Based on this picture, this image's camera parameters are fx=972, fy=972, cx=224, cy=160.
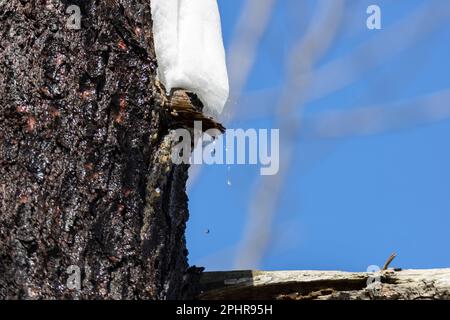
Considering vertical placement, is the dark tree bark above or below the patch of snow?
below

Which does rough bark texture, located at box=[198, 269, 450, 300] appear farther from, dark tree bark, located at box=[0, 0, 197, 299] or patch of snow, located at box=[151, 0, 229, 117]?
patch of snow, located at box=[151, 0, 229, 117]

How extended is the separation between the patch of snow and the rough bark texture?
0.38m

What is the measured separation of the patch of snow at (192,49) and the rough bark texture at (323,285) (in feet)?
1.26

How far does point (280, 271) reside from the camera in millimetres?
2191

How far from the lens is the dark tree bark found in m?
1.83

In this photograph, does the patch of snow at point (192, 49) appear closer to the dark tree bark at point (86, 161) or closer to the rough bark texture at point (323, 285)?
the dark tree bark at point (86, 161)

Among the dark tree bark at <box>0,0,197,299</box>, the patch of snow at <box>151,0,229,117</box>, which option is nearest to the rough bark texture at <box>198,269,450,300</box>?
the dark tree bark at <box>0,0,197,299</box>

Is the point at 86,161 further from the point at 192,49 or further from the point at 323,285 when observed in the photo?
the point at 323,285

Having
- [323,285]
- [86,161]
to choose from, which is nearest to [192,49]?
[86,161]

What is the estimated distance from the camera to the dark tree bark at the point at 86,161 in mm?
1829

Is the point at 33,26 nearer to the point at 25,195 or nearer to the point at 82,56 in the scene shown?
the point at 82,56
